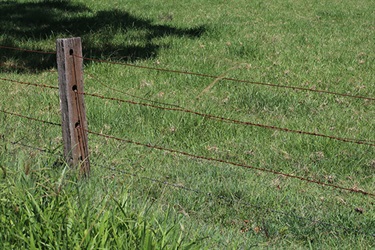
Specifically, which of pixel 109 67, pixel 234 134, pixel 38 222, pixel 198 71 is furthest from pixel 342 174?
pixel 109 67

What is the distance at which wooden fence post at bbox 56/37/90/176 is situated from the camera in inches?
171

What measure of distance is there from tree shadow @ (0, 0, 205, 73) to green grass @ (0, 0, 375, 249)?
48 mm

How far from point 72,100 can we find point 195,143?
1786mm

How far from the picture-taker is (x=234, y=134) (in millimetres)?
6164

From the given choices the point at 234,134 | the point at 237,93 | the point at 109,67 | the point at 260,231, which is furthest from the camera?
the point at 109,67

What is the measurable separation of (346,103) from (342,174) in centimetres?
195

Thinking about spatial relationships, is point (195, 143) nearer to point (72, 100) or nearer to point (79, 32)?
point (72, 100)

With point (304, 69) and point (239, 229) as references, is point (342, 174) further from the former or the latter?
point (304, 69)

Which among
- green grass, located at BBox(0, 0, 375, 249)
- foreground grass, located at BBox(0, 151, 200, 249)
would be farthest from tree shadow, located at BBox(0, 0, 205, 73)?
foreground grass, located at BBox(0, 151, 200, 249)

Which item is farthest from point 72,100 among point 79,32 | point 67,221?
point 79,32

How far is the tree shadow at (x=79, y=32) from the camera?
30.5 feet

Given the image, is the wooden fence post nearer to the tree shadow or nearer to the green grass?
the green grass

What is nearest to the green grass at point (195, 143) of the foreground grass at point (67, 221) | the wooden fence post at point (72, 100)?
the foreground grass at point (67, 221)

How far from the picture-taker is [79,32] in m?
11.0
